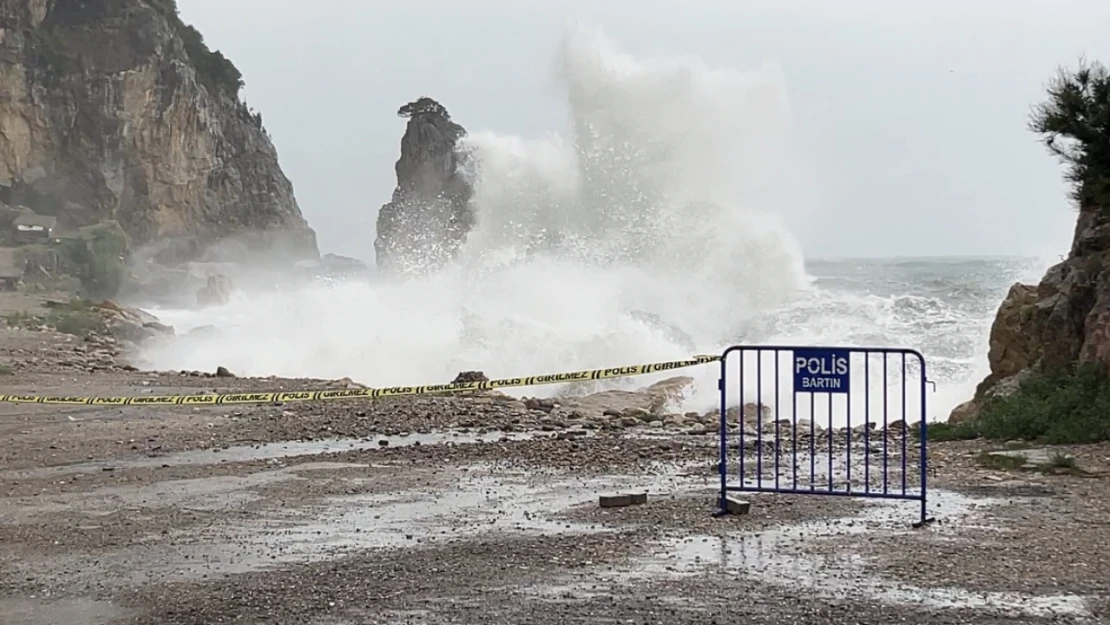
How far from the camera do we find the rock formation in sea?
39.7ft

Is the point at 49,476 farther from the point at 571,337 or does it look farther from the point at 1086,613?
the point at 571,337

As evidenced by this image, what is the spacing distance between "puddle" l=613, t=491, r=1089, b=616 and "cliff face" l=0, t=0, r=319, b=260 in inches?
2741

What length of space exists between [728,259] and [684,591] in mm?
35084

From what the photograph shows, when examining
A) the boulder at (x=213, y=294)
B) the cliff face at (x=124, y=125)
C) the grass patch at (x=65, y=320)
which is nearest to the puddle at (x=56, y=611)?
the grass patch at (x=65, y=320)

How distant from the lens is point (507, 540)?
7.32 m

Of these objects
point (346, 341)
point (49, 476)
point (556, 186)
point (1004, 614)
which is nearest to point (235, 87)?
point (556, 186)

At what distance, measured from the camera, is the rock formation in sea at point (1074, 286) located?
39.7 ft

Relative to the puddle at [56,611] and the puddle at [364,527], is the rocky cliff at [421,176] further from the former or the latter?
the puddle at [56,611]

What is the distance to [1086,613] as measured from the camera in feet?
17.7

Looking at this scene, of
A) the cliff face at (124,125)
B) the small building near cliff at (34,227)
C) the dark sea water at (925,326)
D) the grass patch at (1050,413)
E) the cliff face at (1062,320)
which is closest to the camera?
the grass patch at (1050,413)

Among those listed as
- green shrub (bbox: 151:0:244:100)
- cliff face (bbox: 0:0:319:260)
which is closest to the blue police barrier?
cliff face (bbox: 0:0:319:260)

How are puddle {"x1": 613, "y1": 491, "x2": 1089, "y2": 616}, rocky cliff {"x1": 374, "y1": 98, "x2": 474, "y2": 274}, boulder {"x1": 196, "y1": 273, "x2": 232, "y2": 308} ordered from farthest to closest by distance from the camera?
rocky cliff {"x1": 374, "y1": 98, "x2": 474, "y2": 274}
boulder {"x1": 196, "y1": 273, "x2": 232, "y2": 308}
puddle {"x1": 613, "y1": 491, "x2": 1089, "y2": 616}

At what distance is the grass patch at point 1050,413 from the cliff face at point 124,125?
2626 inches

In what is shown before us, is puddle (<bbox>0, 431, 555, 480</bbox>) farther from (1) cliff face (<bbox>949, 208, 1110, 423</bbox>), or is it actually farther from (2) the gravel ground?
(1) cliff face (<bbox>949, 208, 1110, 423</bbox>)
